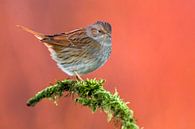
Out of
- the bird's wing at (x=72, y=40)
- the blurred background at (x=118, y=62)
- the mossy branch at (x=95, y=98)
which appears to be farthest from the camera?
the blurred background at (x=118, y=62)

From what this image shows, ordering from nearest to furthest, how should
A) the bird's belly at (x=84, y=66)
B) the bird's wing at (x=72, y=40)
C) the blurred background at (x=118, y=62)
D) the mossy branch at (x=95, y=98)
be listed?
the mossy branch at (x=95, y=98)
the bird's belly at (x=84, y=66)
the bird's wing at (x=72, y=40)
the blurred background at (x=118, y=62)

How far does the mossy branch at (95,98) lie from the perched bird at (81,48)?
86 centimetres

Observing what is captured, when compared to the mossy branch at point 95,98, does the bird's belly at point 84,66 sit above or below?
above

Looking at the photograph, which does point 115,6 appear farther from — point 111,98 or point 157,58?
point 111,98

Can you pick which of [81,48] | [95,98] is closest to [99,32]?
[81,48]

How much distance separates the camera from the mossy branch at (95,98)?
278cm

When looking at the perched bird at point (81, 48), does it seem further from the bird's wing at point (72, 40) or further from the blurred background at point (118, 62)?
the blurred background at point (118, 62)

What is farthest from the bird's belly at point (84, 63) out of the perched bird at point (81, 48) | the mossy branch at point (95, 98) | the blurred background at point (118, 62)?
the blurred background at point (118, 62)

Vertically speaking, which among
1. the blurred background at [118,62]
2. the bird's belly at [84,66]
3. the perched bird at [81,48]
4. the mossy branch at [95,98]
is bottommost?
the mossy branch at [95,98]

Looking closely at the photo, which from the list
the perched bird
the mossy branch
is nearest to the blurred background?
the perched bird

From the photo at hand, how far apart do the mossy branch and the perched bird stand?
86 centimetres

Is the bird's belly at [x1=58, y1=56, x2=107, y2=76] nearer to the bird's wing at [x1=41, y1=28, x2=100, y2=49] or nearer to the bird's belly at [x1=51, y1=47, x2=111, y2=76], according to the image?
the bird's belly at [x1=51, y1=47, x2=111, y2=76]

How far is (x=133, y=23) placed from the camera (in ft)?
22.7

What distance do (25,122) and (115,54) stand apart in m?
1.08
